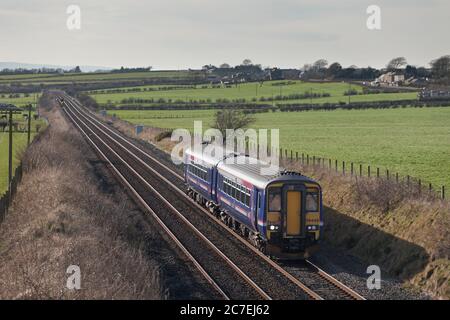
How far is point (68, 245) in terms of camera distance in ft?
67.4

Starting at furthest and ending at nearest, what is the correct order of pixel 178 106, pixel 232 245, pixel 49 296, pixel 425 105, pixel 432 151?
pixel 178 106 < pixel 425 105 < pixel 432 151 < pixel 232 245 < pixel 49 296

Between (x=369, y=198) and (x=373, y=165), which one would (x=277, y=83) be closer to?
(x=373, y=165)

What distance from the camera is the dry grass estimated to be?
16328 mm

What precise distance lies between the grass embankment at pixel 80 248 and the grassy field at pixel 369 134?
1544 cm

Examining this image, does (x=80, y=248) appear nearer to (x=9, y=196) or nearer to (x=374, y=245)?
(x=374, y=245)

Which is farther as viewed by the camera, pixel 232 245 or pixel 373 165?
pixel 373 165

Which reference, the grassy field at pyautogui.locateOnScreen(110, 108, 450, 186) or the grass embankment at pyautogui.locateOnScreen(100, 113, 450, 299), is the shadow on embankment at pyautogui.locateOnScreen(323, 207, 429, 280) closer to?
the grass embankment at pyautogui.locateOnScreen(100, 113, 450, 299)

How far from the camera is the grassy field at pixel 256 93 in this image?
11926 cm

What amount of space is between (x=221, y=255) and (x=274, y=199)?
2926 millimetres

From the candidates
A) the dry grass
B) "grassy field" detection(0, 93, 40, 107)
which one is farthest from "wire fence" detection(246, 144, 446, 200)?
"grassy field" detection(0, 93, 40, 107)

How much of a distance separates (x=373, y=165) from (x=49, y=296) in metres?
28.6

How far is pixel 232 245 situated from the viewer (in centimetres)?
2636

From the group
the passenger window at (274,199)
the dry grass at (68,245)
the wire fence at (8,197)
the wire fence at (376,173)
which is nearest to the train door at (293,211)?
the passenger window at (274,199)
